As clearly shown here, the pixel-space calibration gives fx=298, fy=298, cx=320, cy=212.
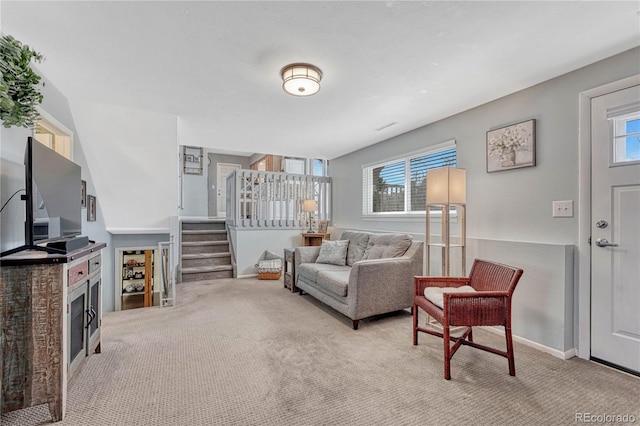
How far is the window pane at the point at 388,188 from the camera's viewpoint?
4.39m

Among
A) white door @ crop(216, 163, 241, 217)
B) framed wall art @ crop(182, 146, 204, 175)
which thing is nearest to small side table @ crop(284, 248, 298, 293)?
white door @ crop(216, 163, 241, 217)

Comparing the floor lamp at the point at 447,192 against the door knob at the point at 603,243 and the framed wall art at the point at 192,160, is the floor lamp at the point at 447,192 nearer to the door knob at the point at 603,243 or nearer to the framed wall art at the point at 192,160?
the door knob at the point at 603,243

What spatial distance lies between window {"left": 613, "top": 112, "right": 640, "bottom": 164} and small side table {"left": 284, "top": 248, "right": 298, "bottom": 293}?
342 centimetres

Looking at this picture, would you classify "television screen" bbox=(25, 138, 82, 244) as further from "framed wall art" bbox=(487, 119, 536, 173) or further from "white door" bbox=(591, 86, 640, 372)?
"white door" bbox=(591, 86, 640, 372)

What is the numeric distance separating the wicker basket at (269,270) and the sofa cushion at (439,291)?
313 centimetres

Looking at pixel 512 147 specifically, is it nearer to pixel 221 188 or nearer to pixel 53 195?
pixel 53 195

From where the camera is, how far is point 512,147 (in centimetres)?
280

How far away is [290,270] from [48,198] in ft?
9.78

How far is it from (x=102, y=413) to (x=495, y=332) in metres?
3.08

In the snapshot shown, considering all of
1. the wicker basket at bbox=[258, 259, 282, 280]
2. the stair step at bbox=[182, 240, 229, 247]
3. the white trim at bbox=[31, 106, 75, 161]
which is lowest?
the wicker basket at bbox=[258, 259, 282, 280]

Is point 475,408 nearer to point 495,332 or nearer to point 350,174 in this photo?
point 495,332

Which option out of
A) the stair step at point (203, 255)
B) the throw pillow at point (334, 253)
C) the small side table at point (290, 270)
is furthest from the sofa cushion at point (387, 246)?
the stair step at point (203, 255)

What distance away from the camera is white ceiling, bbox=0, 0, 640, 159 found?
174 cm

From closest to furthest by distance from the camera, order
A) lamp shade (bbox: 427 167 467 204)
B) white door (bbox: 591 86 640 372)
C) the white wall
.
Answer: white door (bbox: 591 86 640 372)
lamp shade (bbox: 427 167 467 204)
the white wall
